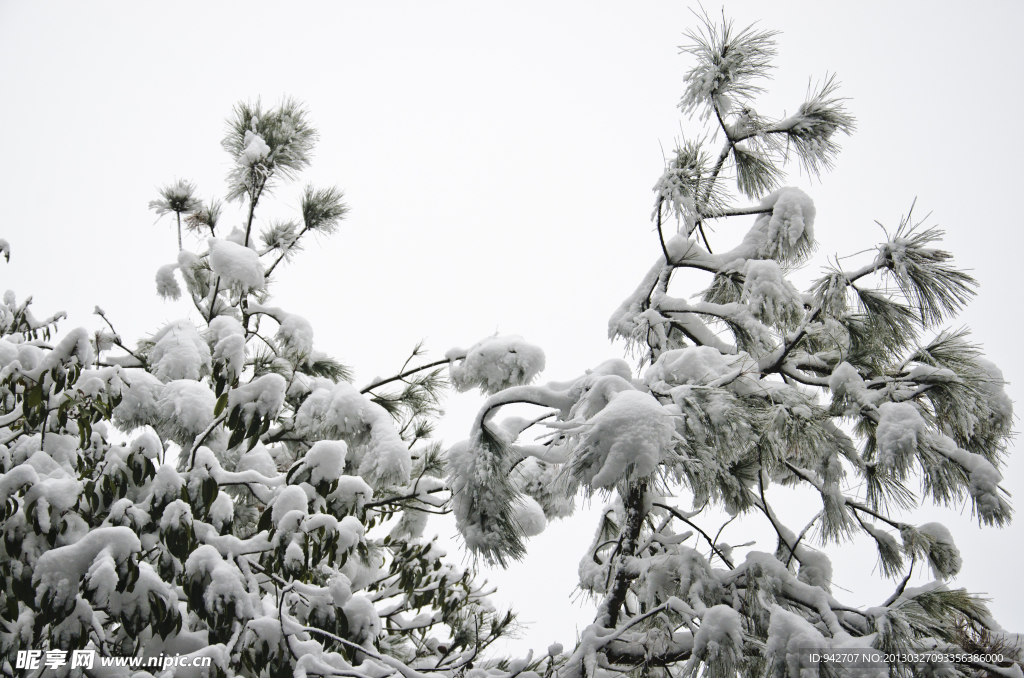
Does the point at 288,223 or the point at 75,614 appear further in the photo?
the point at 288,223

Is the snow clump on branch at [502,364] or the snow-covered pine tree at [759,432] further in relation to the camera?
the snow clump on branch at [502,364]

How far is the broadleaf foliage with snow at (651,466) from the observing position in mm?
1309

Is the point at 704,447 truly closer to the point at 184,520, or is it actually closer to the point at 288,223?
the point at 184,520

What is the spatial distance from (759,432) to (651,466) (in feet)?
2.02

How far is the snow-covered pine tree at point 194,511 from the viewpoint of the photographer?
1.48m

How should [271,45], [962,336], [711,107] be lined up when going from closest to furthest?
[962,336] → [711,107] → [271,45]

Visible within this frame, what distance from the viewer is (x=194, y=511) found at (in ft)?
6.22

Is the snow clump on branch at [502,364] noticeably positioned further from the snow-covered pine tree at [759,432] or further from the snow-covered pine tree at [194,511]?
the snow-covered pine tree at [194,511]

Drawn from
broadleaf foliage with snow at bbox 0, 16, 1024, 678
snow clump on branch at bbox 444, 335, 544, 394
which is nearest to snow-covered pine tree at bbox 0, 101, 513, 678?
broadleaf foliage with snow at bbox 0, 16, 1024, 678

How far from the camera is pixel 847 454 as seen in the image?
5.75 ft

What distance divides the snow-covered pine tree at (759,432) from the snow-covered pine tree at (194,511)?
710 millimetres

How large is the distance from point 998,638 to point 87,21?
180397 mm

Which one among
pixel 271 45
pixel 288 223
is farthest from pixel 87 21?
pixel 288 223

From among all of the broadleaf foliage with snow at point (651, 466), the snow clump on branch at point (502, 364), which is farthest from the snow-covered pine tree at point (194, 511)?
the snow clump on branch at point (502, 364)
